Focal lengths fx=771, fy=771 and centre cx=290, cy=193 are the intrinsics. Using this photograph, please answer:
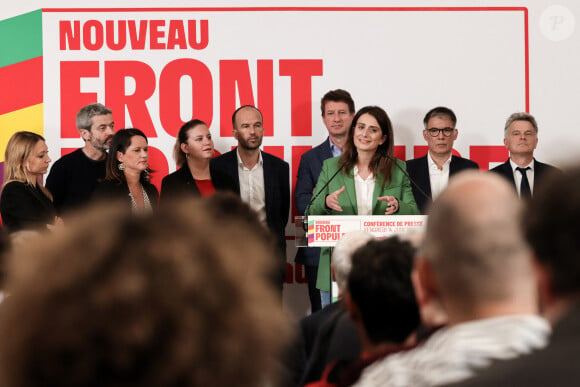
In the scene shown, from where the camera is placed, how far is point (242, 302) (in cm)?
75

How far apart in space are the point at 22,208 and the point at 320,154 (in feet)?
7.89

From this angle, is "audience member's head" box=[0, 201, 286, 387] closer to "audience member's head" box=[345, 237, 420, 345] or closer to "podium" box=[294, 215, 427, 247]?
"audience member's head" box=[345, 237, 420, 345]

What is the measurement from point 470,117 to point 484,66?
493 mm

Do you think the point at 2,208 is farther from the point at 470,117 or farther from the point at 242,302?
the point at 242,302

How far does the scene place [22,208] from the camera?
17.5 ft

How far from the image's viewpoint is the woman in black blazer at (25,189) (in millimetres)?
5305

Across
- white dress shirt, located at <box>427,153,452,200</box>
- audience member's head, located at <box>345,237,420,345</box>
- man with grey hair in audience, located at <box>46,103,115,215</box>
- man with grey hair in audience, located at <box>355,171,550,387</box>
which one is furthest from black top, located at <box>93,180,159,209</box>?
man with grey hair in audience, located at <box>355,171,550,387</box>

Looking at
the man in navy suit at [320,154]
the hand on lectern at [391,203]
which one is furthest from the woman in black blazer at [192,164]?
the hand on lectern at [391,203]

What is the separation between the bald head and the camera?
43.2 inches

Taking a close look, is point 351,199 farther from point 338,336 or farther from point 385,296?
point 385,296

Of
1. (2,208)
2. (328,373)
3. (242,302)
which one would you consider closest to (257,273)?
(242,302)

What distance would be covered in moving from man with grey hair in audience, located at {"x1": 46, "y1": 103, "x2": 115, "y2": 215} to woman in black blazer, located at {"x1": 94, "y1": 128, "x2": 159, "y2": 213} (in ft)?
1.58

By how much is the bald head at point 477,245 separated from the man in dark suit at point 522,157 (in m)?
5.23

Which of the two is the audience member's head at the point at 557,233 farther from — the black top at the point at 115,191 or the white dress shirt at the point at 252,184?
the white dress shirt at the point at 252,184
